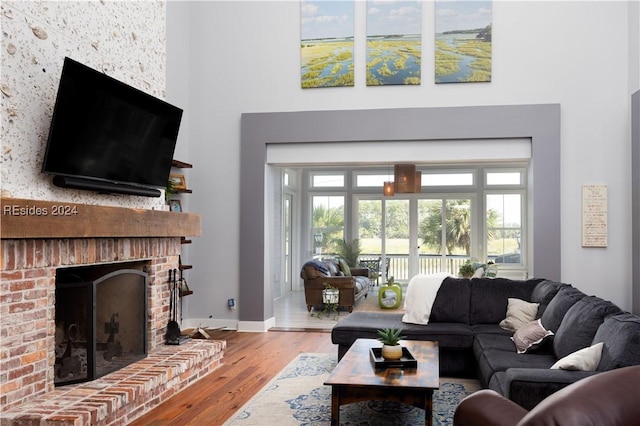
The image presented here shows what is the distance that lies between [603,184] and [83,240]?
575 centimetres

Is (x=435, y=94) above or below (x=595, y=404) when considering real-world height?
above

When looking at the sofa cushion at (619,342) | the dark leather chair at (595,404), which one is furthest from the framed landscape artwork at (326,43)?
the dark leather chair at (595,404)

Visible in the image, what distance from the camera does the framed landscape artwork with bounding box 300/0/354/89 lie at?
7344 mm

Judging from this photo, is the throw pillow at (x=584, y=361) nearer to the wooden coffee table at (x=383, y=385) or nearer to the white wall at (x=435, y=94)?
the wooden coffee table at (x=383, y=385)

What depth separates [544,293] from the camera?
507 cm

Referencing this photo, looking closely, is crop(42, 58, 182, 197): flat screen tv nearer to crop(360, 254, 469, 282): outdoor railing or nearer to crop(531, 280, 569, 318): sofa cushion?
crop(531, 280, 569, 318): sofa cushion

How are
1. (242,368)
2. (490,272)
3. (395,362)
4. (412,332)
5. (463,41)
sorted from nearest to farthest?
(395,362) < (412,332) < (242,368) < (463,41) < (490,272)

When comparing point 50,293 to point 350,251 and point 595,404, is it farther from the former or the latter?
point 350,251

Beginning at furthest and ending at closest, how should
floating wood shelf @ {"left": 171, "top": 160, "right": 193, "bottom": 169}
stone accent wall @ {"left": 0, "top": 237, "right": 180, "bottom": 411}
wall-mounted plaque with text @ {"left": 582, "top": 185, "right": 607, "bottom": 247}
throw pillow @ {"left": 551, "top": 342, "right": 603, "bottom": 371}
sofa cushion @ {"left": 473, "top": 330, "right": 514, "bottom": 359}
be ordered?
floating wood shelf @ {"left": 171, "top": 160, "right": 193, "bottom": 169}
wall-mounted plaque with text @ {"left": 582, "top": 185, "right": 607, "bottom": 247}
sofa cushion @ {"left": 473, "top": 330, "right": 514, "bottom": 359}
stone accent wall @ {"left": 0, "top": 237, "right": 180, "bottom": 411}
throw pillow @ {"left": 551, "top": 342, "right": 603, "bottom": 371}

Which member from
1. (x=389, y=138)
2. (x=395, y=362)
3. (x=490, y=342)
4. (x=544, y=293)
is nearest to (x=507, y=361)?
(x=490, y=342)

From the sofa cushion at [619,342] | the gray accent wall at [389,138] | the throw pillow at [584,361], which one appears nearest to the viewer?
the sofa cushion at [619,342]

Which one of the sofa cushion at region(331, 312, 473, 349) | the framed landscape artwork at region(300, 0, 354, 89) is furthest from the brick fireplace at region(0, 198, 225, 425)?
the framed landscape artwork at region(300, 0, 354, 89)

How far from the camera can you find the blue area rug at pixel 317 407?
3.86 metres

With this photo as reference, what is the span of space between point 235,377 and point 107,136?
2.36m
